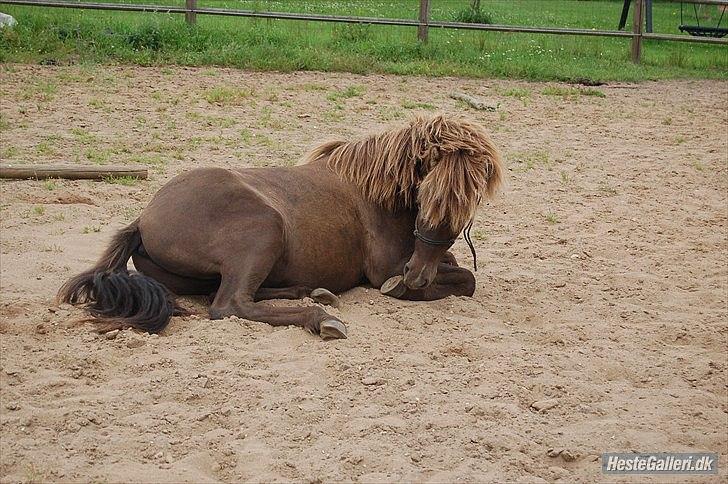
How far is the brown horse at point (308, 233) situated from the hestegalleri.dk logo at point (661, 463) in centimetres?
163

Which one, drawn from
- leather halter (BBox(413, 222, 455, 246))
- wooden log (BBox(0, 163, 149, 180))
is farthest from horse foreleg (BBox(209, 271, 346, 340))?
wooden log (BBox(0, 163, 149, 180))

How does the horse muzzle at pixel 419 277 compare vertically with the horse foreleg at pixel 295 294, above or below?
above

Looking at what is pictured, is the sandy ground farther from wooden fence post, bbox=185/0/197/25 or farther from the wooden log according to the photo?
wooden fence post, bbox=185/0/197/25

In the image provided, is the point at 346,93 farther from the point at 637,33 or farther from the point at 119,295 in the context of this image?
the point at 119,295

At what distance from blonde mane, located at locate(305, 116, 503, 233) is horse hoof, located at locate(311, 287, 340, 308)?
0.68 meters

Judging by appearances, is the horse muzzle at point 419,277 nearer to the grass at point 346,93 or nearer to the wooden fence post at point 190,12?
the grass at point 346,93

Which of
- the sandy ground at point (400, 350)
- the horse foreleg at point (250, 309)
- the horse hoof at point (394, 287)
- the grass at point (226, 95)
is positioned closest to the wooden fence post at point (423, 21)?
the grass at point (226, 95)

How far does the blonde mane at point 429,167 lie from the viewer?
5.23m

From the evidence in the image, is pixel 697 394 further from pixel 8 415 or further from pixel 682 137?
pixel 682 137

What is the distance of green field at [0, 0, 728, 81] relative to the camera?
40.4 ft

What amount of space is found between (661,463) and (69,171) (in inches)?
206

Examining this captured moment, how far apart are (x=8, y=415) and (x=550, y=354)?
258 cm

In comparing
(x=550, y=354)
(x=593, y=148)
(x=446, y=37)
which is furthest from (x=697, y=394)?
(x=446, y=37)

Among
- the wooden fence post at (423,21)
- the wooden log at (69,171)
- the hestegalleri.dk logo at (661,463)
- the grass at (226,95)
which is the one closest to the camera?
the hestegalleri.dk logo at (661,463)
